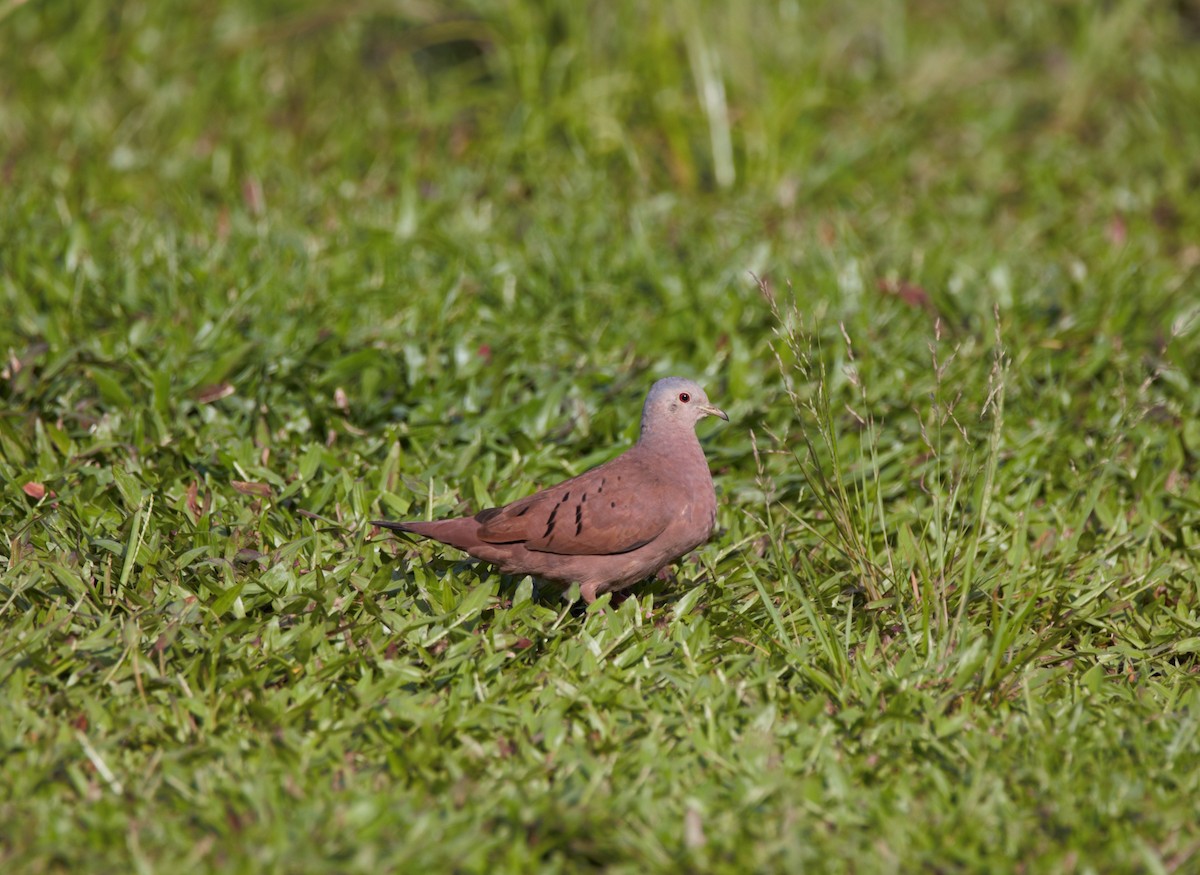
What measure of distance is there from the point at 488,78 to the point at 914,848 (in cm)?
647

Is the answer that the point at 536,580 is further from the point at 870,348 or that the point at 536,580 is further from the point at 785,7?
the point at 785,7

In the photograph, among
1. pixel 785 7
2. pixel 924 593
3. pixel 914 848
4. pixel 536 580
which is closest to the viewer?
pixel 914 848

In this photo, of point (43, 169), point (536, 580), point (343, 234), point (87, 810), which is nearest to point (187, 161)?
point (43, 169)

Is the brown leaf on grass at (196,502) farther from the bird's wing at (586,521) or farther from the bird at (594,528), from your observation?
the bird's wing at (586,521)

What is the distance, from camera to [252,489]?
4.70 meters

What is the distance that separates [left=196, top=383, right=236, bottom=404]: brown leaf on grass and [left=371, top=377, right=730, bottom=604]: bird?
1254mm

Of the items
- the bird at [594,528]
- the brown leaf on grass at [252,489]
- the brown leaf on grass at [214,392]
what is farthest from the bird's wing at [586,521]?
the brown leaf on grass at [214,392]

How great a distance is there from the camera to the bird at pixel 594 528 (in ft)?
13.7

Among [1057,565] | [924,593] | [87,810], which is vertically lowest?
[1057,565]

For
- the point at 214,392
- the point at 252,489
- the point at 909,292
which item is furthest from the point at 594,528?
the point at 909,292

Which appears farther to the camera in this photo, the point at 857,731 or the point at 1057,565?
the point at 1057,565

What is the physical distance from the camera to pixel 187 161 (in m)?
7.36

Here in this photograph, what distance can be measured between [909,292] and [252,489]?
3.24 meters

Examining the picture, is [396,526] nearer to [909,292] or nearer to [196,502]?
[196,502]
